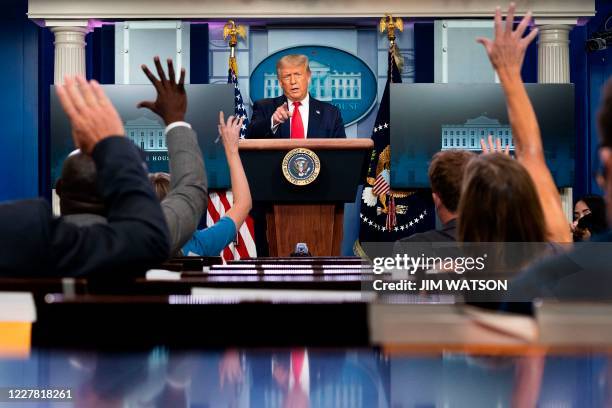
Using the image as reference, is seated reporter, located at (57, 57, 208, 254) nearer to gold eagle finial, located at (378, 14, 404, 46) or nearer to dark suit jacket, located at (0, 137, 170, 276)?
dark suit jacket, located at (0, 137, 170, 276)

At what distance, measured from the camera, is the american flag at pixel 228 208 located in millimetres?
7262

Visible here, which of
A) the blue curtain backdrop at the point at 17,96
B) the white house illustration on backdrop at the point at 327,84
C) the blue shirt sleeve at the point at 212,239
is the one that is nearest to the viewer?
the blue shirt sleeve at the point at 212,239

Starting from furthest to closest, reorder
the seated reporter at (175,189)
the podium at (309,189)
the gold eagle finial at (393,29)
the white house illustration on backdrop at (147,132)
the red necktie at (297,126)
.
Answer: the gold eagle finial at (393,29)
the white house illustration on backdrop at (147,132)
the red necktie at (297,126)
the podium at (309,189)
the seated reporter at (175,189)

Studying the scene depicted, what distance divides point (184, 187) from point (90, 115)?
1.60ft

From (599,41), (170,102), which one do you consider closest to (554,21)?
(599,41)

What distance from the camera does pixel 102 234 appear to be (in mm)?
1115

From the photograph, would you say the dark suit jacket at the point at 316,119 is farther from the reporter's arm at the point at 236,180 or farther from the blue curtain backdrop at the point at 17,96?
the reporter's arm at the point at 236,180

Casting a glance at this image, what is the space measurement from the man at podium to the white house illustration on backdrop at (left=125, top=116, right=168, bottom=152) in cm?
95

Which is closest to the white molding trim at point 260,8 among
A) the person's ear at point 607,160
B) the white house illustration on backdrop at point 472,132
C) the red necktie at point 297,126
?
the white house illustration on backdrop at point 472,132

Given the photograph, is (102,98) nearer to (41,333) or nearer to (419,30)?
(41,333)

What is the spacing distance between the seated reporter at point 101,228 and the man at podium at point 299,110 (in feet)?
18.5

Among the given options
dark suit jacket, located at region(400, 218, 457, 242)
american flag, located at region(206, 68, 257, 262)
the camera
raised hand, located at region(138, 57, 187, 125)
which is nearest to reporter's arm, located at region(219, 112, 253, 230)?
dark suit jacket, located at region(400, 218, 457, 242)

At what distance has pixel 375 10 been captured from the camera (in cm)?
871

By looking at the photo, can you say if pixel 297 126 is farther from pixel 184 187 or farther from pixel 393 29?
pixel 184 187
